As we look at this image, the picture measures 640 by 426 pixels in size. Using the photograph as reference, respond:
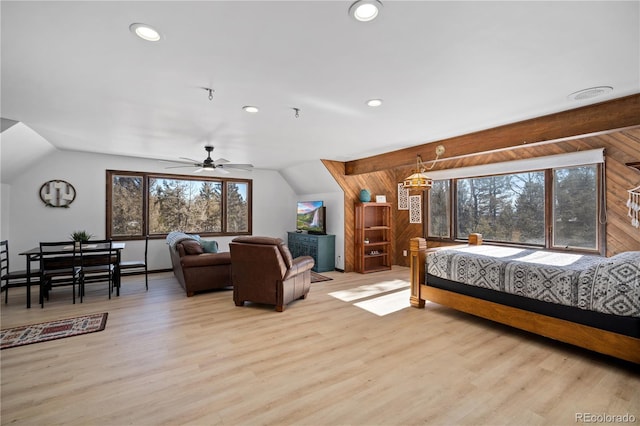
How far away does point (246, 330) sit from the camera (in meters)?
3.35

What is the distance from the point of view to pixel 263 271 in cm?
398

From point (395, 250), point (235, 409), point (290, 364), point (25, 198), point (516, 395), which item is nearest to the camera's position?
point (235, 409)

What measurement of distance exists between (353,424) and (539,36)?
277cm

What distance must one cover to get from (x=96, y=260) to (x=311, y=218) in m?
4.33

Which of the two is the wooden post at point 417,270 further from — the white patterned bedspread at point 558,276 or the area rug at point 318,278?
the area rug at point 318,278

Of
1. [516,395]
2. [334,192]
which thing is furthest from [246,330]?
[334,192]

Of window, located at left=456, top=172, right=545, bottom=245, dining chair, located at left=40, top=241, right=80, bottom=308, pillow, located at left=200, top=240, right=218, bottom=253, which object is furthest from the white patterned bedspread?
dining chair, located at left=40, top=241, right=80, bottom=308

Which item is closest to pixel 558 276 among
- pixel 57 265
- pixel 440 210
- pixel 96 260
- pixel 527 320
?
pixel 527 320

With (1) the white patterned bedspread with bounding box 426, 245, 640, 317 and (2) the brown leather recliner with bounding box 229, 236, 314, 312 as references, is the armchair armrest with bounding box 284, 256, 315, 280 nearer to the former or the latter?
(2) the brown leather recliner with bounding box 229, 236, 314, 312

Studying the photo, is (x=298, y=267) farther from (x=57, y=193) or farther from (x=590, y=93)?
(x=57, y=193)

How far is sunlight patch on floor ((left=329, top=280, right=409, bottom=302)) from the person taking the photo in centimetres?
471

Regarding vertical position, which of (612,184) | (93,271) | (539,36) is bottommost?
(93,271)

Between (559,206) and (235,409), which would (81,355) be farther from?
(559,206)

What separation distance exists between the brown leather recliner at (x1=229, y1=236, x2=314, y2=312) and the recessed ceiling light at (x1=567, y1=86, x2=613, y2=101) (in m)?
3.54
